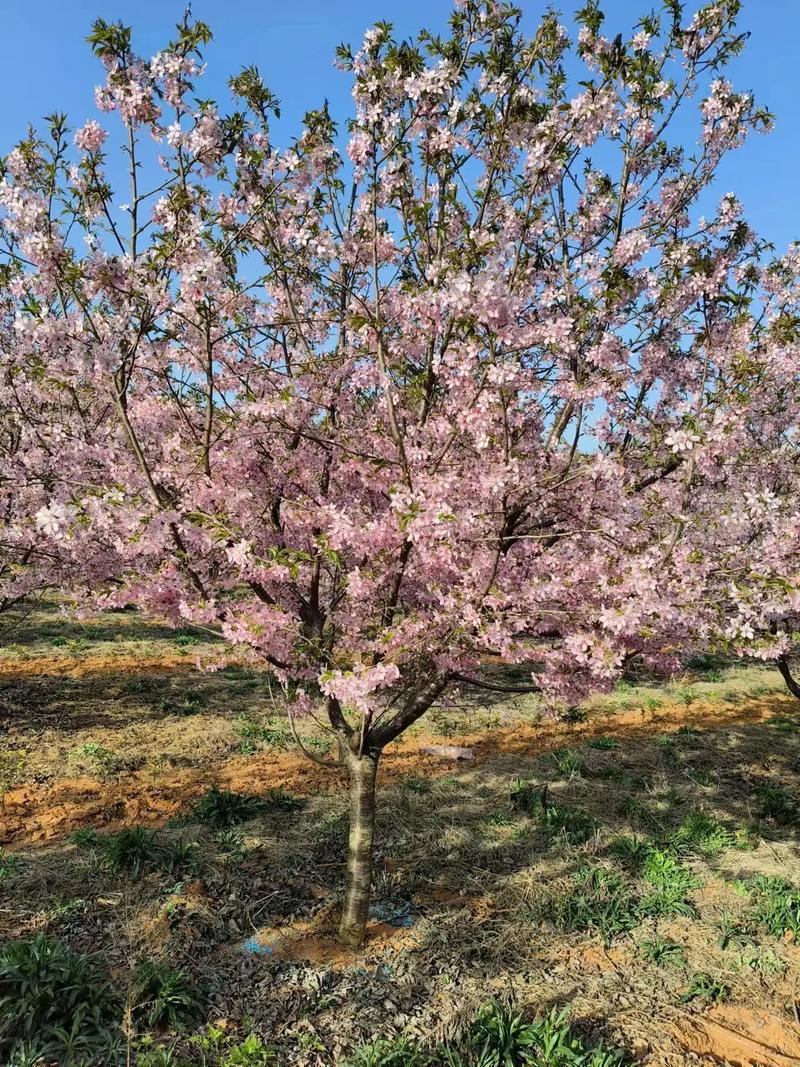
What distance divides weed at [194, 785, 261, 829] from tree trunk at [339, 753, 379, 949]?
2.83m

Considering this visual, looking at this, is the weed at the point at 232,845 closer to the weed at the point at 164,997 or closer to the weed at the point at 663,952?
the weed at the point at 164,997

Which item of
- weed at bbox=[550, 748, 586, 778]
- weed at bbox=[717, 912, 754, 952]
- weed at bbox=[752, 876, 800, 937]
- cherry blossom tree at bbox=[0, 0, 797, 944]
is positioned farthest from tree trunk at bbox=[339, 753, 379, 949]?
weed at bbox=[550, 748, 586, 778]

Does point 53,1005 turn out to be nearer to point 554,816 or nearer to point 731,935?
point 554,816

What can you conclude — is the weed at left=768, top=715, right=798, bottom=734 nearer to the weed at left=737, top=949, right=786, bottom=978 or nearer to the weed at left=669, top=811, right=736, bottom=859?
the weed at left=669, top=811, right=736, bottom=859

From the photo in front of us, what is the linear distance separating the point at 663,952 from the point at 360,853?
3.07m

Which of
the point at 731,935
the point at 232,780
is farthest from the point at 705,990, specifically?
the point at 232,780

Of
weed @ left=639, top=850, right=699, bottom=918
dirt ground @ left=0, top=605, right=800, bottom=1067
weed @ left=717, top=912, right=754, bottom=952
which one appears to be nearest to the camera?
dirt ground @ left=0, top=605, right=800, bottom=1067

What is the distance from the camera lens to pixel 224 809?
8.77 metres

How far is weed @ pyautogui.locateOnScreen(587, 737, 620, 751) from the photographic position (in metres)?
12.5

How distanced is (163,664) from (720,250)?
1501 cm

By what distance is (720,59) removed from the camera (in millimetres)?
6359

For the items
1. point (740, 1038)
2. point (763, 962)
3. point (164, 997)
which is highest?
point (164, 997)

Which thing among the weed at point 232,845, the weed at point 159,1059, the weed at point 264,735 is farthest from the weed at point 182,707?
the weed at point 159,1059

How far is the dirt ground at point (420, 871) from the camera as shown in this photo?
5621 mm
